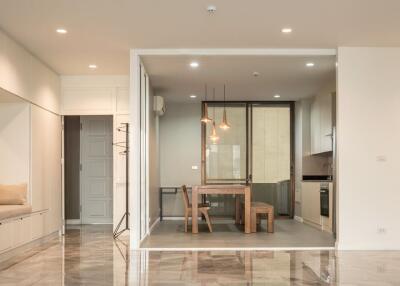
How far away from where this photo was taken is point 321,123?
9578 mm

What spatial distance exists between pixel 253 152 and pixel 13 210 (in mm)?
6052

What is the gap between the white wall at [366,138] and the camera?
648 centimetres

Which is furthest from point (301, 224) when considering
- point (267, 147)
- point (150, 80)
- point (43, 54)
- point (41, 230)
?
point (43, 54)

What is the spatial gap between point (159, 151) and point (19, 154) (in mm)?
4392

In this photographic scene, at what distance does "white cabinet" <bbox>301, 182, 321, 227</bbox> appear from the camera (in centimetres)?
922

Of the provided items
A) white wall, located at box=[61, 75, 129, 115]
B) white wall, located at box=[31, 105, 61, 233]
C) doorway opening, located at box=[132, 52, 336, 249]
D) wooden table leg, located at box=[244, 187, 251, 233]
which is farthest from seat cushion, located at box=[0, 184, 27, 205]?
wooden table leg, located at box=[244, 187, 251, 233]

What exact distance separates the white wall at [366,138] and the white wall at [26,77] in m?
4.17

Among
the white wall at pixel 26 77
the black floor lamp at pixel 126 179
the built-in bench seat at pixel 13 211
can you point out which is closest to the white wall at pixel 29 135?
the white wall at pixel 26 77

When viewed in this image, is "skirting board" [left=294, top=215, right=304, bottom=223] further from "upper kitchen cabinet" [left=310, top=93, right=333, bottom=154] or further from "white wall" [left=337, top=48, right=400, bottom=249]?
"white wall" [left=337, top=48, right=400, bottom=249]

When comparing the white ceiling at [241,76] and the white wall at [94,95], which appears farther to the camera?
the white wall at [94,95]

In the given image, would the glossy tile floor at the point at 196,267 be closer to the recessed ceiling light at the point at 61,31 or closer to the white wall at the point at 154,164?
the white wall at the point at 154,164

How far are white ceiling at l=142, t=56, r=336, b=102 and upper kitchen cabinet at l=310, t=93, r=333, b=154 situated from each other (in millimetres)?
256

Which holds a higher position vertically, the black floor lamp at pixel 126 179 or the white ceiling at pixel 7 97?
the white ceiling at pixel 7 97

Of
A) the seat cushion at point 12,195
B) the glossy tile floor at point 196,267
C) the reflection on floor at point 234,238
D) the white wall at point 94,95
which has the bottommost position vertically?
the reflection on floor at point 234,238
